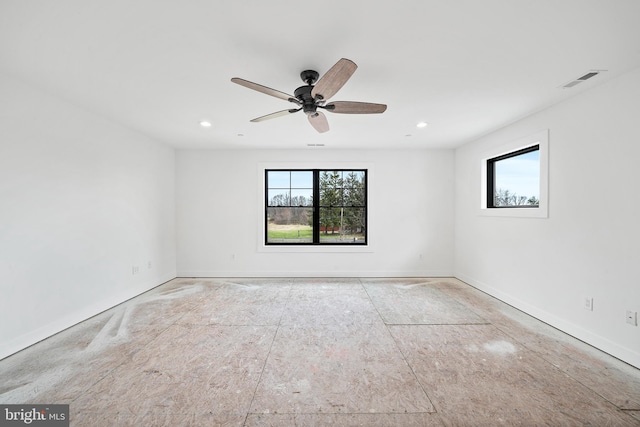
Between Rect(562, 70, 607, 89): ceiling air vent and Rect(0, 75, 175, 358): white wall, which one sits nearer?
Rect(562, 70, 607, 89): ceiling air vent

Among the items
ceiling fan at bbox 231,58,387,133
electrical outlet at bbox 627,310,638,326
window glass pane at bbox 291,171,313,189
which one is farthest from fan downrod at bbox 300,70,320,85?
electrical outlet at bbox 627,310,638,326

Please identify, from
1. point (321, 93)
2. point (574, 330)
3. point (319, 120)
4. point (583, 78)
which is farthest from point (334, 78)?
point (574, 330)

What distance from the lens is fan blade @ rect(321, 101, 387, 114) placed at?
223 cm

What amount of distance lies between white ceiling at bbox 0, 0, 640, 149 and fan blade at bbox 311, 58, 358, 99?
265 millimetres

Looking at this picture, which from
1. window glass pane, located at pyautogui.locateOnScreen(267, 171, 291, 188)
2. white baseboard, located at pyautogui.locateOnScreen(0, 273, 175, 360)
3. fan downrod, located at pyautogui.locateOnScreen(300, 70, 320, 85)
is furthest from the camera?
window glass pane, located at pyautogui.locateOnScreen(267, 171, 291, 188)

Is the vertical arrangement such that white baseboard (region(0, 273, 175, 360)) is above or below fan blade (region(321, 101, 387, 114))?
below

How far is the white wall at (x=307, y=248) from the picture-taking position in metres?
5.05

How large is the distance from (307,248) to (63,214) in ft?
11.3

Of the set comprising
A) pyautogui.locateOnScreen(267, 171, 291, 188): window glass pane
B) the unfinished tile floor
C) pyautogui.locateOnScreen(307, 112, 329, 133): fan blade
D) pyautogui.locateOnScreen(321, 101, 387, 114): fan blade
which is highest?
pyautogui.locateOnScreen(321, 101, 387, 114): fan blade

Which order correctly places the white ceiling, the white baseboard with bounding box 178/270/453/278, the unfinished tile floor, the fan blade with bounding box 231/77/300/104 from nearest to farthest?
the white ceiling
the unfinished tile floor
the fan blade with bounding box 231/77/300/104
the white baseboard with bounding box 178/270/453/278

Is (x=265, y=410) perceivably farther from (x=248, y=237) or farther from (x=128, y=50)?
(x=248, y=237)

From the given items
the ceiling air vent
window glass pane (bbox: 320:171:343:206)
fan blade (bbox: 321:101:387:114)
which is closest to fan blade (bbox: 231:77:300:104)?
fan blade (bbox: 321:101:387:114)

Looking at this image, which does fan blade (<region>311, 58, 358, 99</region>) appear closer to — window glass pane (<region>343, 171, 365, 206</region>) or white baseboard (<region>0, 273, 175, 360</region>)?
window glass pane (<region>343, 171, 365, 206</region>)

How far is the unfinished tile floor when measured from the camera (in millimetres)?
1672
